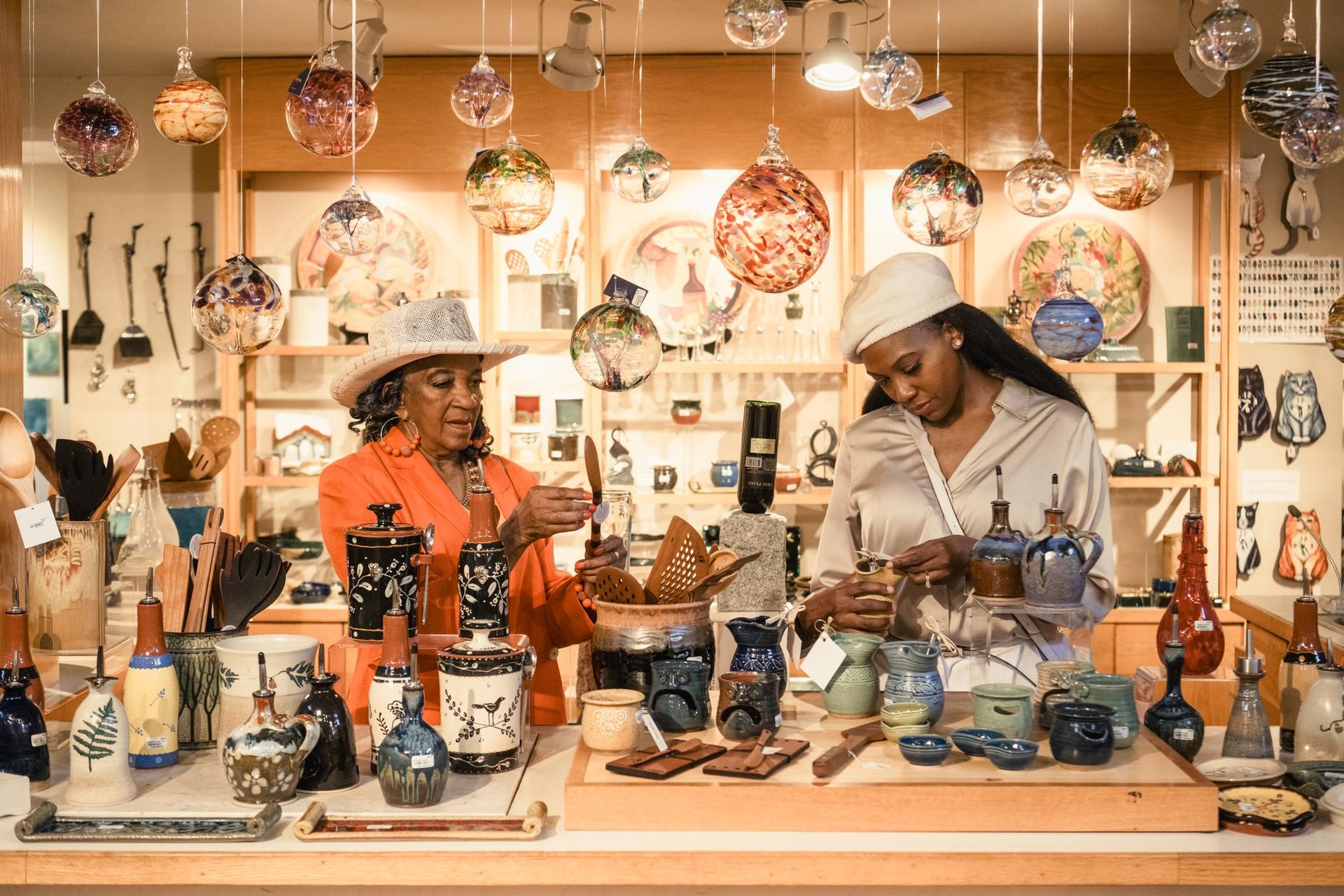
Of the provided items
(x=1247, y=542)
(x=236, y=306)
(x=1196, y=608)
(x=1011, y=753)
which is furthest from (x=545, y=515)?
(x=1247, y=542)

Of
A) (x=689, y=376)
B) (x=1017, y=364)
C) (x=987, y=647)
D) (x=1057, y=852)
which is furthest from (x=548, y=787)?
(x=689, y=376)

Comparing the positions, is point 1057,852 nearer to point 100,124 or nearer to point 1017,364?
point 1017,364

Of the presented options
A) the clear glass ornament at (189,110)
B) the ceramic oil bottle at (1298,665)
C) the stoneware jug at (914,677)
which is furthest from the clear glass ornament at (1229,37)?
the clear glass ornament at (189,110)

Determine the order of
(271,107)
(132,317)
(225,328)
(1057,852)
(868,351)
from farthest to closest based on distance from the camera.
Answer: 1. (132,317)
2. (271,107)
3. (868,351)
4. (225,328)
5. (1057,852)

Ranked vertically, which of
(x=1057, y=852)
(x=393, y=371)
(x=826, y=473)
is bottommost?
(x=1057, y=852)

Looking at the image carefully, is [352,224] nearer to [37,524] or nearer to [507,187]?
[507,187]

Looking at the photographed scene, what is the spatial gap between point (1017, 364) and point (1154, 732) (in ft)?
3.07

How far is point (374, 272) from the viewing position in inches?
201

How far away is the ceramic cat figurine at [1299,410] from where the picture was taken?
5.48 m

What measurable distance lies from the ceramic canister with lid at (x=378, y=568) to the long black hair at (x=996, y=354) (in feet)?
3.99

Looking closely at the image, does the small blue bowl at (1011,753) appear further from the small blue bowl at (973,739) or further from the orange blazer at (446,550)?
the orange blazer at (446,550)

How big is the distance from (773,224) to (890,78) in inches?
22.1

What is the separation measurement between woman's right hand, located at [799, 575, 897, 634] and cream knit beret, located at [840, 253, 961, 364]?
1.74ft

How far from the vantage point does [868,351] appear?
2.76m
